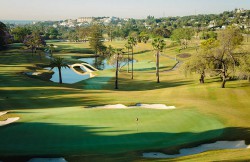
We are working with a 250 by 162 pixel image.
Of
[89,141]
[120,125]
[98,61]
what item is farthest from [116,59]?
[89,141]

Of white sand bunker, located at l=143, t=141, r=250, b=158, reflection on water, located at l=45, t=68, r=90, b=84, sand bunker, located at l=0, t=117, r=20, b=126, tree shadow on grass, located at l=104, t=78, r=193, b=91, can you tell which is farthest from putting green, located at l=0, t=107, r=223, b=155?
reflection on water, located at l=45, t=68, r=90, b=84

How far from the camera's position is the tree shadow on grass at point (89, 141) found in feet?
83.9

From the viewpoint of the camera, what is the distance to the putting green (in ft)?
88.7

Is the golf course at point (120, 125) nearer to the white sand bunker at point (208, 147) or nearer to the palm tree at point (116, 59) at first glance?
the white sand bunker at point (208, 147)

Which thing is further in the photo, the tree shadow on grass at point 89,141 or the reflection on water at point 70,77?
the reflection on water at point 70,77

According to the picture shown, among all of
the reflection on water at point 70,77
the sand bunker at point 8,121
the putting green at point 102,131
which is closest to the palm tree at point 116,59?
the reflection on water at point 70,77

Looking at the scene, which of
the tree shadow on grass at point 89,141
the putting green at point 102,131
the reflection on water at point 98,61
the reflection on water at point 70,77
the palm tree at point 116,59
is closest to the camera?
the tree shadow on grass at point 89,141

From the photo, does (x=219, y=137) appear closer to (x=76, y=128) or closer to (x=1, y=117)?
(x=76, y=128)

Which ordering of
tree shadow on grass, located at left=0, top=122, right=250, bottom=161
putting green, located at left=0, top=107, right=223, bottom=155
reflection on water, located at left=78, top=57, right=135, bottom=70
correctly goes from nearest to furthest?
tree shadow on grass, located at left=0, top=122, right=250, bottom=161 → putting green, located at left=0, top=107, right=223, bottom=155 → reflection on water, located at left=78, top=57, right=135, bottom=70

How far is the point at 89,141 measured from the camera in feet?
92.3

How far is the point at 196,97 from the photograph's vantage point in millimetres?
48656

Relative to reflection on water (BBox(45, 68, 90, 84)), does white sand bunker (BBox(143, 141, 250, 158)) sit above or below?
above

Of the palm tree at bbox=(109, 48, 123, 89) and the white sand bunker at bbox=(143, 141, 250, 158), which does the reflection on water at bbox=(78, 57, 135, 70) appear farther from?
the white sand bunker at bbox=(143, 141, 250, 158)

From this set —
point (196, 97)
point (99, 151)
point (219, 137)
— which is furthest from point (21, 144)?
point (196, 97)
